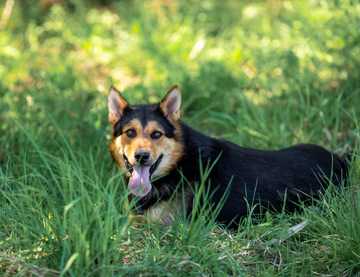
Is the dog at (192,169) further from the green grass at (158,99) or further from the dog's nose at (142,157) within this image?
the green grass at (158,99)

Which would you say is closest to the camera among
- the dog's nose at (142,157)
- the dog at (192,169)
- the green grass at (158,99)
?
the green grass at (158,99)

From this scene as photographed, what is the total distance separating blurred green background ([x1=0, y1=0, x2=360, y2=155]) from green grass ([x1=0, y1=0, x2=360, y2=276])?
1.2 inches

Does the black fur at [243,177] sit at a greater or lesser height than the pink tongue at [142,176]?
lesser

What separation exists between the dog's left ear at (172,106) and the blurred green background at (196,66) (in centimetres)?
139

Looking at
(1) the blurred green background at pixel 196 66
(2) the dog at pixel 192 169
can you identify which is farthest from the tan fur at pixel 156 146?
(1) the blurred green background at pixel 196 66

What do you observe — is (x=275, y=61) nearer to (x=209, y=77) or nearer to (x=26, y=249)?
(x=209, y=77)

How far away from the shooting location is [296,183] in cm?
375

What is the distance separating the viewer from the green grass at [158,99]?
2.64 meters

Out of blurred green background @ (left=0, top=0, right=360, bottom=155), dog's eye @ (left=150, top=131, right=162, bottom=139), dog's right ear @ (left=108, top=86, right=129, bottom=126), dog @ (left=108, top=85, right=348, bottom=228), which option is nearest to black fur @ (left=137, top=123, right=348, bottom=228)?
dog @ (left=108, top=85, right=348, bottom=228)

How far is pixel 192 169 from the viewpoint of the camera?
369 centimetres

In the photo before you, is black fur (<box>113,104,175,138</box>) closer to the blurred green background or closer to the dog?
the dog

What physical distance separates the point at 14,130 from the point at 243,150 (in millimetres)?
2894

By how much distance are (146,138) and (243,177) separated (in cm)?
104

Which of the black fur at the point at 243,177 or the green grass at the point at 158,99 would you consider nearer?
the green grass at the point at 158,99
